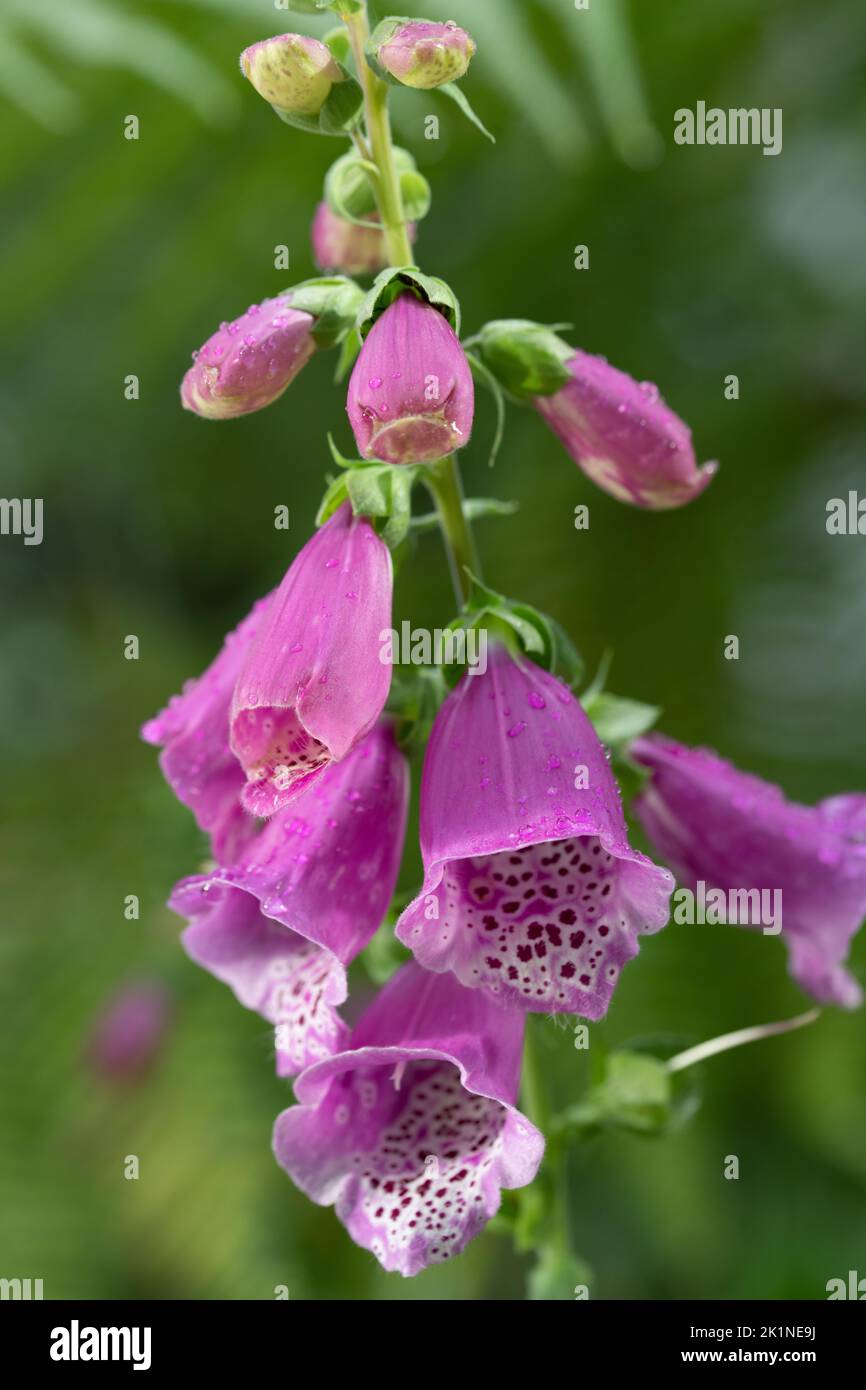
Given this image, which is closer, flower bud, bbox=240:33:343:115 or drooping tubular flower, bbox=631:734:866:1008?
flower bud, bbox=240:33:343:115

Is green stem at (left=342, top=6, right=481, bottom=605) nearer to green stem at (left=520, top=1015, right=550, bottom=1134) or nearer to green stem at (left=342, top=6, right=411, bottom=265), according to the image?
green stem at (left=342, top=6, right=411, bottom=265)

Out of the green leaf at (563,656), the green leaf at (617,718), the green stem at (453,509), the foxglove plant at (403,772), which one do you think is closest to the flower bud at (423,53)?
the foxglove plant at (403,772)

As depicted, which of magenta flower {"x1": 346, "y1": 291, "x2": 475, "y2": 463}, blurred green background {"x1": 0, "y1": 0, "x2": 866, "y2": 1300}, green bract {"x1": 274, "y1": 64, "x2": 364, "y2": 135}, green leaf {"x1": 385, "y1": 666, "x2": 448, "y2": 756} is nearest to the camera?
magenta flower {"x1": 346, "y1": 291, "x2": 475, "y2": 463}

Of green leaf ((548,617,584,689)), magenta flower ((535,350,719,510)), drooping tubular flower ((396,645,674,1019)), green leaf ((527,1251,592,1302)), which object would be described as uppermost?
magenta flower ((535,350,719,510))

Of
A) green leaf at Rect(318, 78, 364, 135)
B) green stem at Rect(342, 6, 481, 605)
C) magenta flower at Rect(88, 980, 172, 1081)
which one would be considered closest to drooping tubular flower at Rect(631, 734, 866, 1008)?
green stem at Rect(342, 6, 481, 605)

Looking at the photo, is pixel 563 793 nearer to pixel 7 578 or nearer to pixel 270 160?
pixel 270 160

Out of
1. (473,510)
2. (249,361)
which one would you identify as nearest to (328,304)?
(249,361)

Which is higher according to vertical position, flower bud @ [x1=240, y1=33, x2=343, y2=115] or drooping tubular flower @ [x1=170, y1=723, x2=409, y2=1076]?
flower bud @ [x1=240, y1=33, x2=343, y2=115]
